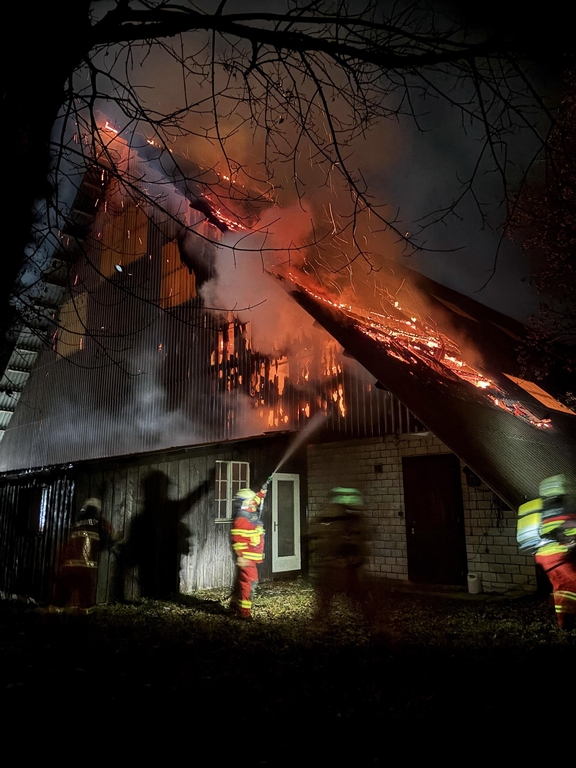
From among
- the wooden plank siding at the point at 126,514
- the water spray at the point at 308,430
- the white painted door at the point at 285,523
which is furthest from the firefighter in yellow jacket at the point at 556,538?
the white painted door at the point at 285,523

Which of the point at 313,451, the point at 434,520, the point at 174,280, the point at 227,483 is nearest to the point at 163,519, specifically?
the point at 227,483

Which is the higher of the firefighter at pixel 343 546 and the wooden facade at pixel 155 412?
the wooden facade at pixel 155 412

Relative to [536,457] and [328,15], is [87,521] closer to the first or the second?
[536,457]

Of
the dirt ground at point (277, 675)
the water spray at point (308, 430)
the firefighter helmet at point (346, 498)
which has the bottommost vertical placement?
the dirt ground at point (277, 675)

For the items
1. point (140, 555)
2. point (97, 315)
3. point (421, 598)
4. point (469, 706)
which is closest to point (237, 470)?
point (140, 555)

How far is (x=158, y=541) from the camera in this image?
383 inches

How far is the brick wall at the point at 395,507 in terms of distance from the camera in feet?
29.7

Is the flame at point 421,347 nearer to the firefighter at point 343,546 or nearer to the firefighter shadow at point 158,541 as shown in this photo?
the firefighter at point 343,546

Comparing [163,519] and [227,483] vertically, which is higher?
[227,483]

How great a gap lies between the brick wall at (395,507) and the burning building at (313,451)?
29mm

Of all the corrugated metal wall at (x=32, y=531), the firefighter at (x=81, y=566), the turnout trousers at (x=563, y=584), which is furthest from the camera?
the corrugated metal wall at (x=32, y=531)

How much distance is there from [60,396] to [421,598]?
1679cm

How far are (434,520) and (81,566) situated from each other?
21.7 ft

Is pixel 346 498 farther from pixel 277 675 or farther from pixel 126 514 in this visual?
pixel 126 514
